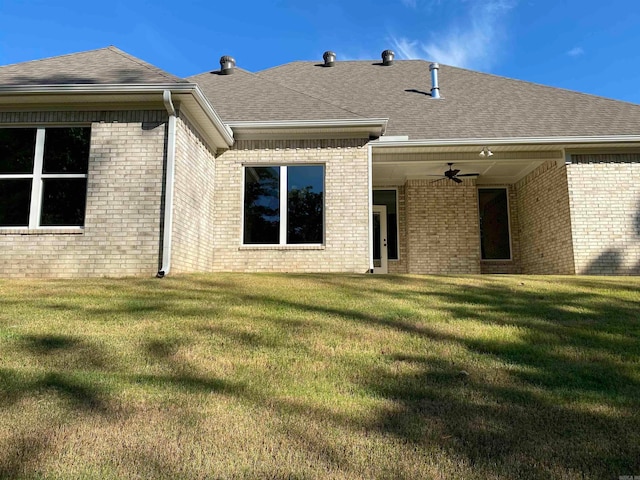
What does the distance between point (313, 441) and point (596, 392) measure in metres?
2.01

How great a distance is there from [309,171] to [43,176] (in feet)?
15.6

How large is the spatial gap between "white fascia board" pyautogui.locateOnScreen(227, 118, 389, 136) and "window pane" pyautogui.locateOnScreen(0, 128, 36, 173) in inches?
134

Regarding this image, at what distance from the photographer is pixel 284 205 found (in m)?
10.3

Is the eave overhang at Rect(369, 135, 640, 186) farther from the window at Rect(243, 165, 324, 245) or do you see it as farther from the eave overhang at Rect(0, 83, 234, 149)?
the eave overhang at Rect(0, 83, 234, 149)

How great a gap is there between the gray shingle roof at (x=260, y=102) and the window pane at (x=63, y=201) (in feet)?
10.4

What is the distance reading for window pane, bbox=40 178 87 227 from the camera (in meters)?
8.20

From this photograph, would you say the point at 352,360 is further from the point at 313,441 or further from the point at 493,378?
the point at 313,441

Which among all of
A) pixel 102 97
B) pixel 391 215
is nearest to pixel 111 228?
pixel 102 97

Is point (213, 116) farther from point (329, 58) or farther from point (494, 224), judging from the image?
point (494, 224)

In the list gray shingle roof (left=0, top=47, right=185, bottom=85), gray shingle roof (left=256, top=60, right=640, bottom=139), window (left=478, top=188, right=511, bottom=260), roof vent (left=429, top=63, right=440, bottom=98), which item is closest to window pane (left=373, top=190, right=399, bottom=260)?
window (left=478, top=188, right=511, bottom=260)

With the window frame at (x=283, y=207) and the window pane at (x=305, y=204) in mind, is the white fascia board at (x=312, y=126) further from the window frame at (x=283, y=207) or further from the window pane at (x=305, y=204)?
the window pane at (x=305, y=204)

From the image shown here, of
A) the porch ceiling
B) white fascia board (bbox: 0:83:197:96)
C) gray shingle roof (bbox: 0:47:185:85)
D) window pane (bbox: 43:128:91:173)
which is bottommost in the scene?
window pane (bbox: 43:128:91:173)

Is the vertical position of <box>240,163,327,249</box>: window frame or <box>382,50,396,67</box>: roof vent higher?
<box>382,50,396,67</box>: roof vent

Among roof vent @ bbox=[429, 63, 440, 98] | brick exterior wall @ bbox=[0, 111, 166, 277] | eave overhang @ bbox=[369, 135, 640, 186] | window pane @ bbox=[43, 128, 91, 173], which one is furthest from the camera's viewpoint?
roof vent @ bbox=[429, 63, 440, 98]
